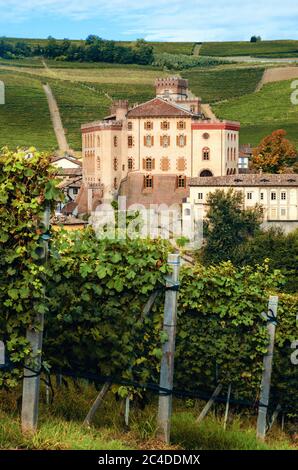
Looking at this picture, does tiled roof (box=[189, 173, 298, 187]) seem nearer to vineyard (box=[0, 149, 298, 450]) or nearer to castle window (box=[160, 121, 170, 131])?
castle window (box=[160, 121, 170, 131])

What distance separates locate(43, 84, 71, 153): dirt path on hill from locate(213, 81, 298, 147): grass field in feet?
54.8

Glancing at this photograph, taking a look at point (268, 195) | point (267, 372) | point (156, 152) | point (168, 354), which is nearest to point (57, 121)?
point (156, 152)

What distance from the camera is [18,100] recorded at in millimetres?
114750

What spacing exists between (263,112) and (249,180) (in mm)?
40496

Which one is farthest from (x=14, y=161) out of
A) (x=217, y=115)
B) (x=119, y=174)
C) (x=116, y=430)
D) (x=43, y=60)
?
(x=43, y=60)

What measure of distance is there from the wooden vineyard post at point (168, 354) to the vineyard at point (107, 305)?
9cm

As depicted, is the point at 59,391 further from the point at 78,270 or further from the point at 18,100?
the point at 18,100

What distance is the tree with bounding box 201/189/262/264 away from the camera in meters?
64.5

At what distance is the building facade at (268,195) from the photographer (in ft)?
220

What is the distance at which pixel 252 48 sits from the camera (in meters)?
160

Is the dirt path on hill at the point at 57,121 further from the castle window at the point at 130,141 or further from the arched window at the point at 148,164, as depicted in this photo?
the arched window at the point at 148,164

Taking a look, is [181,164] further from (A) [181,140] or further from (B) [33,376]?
(B) [33,376]

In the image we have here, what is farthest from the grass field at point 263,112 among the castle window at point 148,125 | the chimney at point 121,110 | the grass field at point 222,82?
the chimney at point 121,110

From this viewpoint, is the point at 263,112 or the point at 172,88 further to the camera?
the point at 263,112
